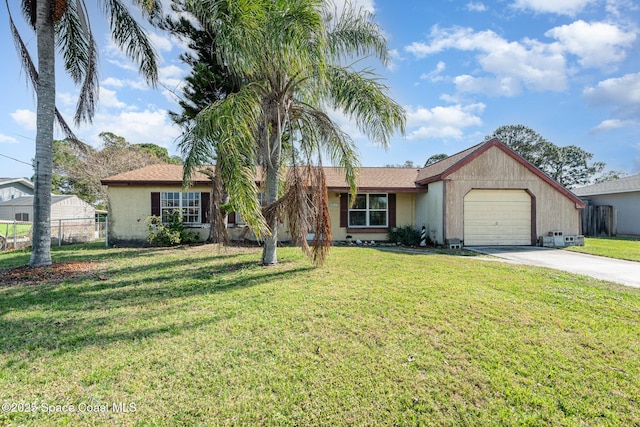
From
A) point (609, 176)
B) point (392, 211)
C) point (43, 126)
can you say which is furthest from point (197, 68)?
point (609, 176)

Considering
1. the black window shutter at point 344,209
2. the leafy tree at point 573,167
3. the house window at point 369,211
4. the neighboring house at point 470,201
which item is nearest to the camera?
the neighboring house at point 470,201

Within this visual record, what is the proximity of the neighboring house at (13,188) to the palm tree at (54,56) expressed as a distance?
29.2 meters

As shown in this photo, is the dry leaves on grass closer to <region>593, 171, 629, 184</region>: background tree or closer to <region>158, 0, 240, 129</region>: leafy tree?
<region>158, 0, 240, 129</region>: leafy tree

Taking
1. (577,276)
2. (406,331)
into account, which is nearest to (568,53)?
(577,276)

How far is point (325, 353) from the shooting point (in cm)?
358

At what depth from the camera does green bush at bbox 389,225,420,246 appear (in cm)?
1381

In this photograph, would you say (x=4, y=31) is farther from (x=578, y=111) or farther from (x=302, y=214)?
(x=578, y=111)

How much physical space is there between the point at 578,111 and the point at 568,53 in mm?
8603

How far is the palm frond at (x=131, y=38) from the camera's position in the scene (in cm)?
869

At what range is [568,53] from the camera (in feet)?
43.9

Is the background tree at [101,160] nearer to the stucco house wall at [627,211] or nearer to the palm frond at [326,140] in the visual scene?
the palm frond at [326,140]

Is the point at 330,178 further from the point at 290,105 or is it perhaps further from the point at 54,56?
the point at 54,56

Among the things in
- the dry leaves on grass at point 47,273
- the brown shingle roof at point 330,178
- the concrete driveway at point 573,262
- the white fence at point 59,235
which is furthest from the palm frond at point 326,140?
the white fence at point 59,235

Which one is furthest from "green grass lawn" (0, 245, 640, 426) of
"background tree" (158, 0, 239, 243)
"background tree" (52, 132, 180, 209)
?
"background tree" (52, 132, 180, 209)
